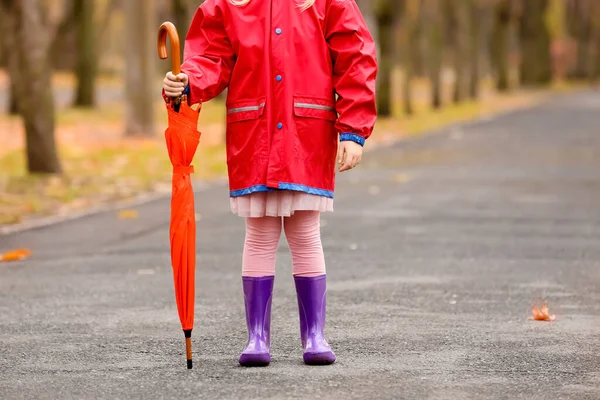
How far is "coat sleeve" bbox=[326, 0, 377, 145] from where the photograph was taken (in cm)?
537

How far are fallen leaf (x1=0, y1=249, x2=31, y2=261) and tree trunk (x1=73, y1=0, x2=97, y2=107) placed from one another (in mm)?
24818

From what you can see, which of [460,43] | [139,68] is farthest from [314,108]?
[460,43]

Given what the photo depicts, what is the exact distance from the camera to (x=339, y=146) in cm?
541

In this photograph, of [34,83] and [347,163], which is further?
[34,83]

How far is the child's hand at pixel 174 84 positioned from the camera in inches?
207

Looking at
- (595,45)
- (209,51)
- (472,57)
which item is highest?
(209,51)

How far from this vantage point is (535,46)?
56406 millimetres

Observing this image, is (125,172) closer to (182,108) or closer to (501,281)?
(501,281)

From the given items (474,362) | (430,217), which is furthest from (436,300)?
(430,217)

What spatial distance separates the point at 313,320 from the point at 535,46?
5232 centimetres

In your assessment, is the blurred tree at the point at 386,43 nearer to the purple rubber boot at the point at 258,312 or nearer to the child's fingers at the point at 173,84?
the purple rubber boot at the point at 258,312

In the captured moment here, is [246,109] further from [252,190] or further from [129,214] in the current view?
[129,214]

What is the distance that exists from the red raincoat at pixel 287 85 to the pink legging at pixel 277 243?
0.20 meters

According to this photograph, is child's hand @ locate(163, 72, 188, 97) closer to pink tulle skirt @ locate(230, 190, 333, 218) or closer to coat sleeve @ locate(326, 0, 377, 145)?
pink tulle skirt @ locate(230, 190, 333, 218)
